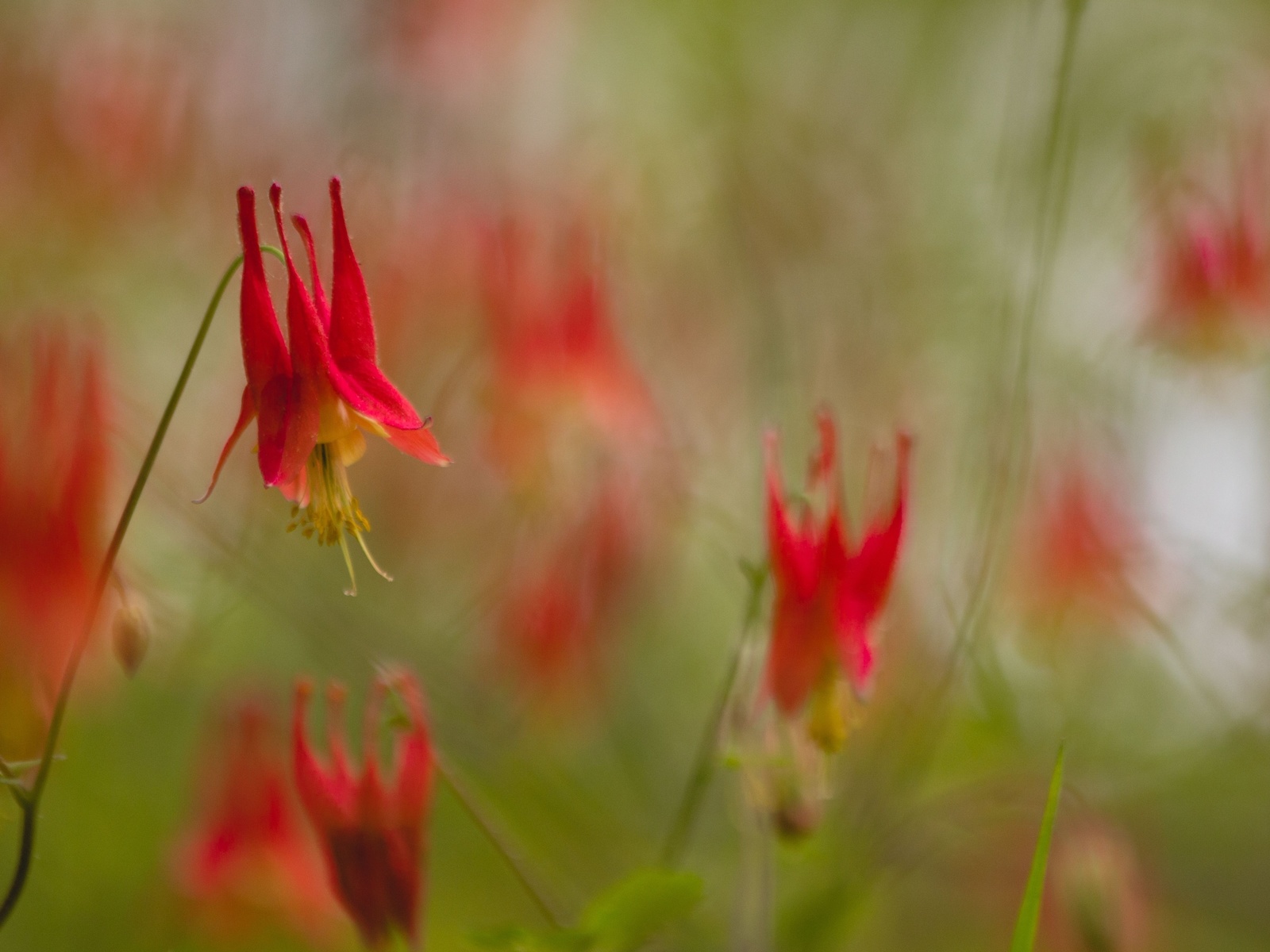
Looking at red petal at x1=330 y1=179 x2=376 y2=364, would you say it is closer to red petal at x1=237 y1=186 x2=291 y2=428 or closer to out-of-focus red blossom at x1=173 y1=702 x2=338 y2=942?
red petal at x1=237 y1=186 x2=291 y2=428

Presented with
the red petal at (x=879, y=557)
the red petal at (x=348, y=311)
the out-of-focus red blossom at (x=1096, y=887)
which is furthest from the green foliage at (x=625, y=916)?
the out-of-focus red blossom at (x=1096, y=887)

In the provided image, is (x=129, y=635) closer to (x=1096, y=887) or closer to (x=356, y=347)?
(x=356, y=347)

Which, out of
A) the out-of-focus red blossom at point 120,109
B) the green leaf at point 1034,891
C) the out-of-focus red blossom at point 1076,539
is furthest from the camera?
the out-of-focus red blossom at point 1076,539

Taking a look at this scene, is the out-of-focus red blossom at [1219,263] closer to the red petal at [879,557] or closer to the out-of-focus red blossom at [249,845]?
the red petal at [879,557]

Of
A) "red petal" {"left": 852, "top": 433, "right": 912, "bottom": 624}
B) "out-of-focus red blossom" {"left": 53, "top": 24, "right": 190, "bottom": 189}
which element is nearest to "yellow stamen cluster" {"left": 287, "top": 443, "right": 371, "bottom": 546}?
"red petal" {"left": 852, "top": 433, "right": 912, "bottom": 624}

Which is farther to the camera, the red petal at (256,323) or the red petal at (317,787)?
the red petal at (317,787)

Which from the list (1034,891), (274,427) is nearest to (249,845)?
(274,427)

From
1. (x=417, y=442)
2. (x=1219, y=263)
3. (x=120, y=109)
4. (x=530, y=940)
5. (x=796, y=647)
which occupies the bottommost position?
(x=530, y=940)
